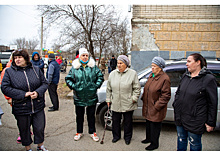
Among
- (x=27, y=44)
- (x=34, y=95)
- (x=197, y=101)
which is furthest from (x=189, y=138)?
(x=27, y=44)

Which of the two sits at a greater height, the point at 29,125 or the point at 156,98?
the point at 156,98

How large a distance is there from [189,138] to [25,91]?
8.48ft

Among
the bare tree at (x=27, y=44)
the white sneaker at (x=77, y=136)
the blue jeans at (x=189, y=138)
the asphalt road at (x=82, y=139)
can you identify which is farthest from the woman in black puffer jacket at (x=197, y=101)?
the bare tree at (x=27, y=44)

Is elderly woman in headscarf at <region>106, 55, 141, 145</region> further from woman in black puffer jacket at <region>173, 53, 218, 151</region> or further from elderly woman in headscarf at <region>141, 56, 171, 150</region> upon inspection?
woman in black puffer jacket at <region>173, 53, 218, 151</region>

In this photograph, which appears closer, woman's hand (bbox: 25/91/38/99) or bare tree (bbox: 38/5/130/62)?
woman's hand (bbox: 25/91/38/99)

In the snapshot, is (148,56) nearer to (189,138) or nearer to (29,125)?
(189,138)

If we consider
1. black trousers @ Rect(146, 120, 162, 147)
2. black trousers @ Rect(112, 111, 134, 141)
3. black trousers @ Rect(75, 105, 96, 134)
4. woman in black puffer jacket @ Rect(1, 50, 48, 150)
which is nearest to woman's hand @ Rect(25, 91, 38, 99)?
woman in black puffer jacket @ Rect(1, 50, 48, 150)

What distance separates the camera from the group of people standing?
2.23m

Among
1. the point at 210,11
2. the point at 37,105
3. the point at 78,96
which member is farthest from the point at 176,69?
the point at 210,11

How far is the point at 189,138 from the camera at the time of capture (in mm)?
2398

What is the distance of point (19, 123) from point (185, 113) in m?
2.58

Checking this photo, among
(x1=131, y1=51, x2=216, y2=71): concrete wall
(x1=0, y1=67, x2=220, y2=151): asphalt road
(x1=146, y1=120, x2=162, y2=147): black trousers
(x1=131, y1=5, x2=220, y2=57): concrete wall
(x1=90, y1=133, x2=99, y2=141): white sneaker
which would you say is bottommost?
(x1=0, y1=67, x2=220, y2=151): asphalt road

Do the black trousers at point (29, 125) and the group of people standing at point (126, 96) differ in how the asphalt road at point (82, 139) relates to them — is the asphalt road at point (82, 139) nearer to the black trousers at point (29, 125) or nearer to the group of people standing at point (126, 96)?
the group of people standing at point (126, 96)

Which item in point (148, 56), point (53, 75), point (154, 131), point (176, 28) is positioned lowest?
point (154, 131)
